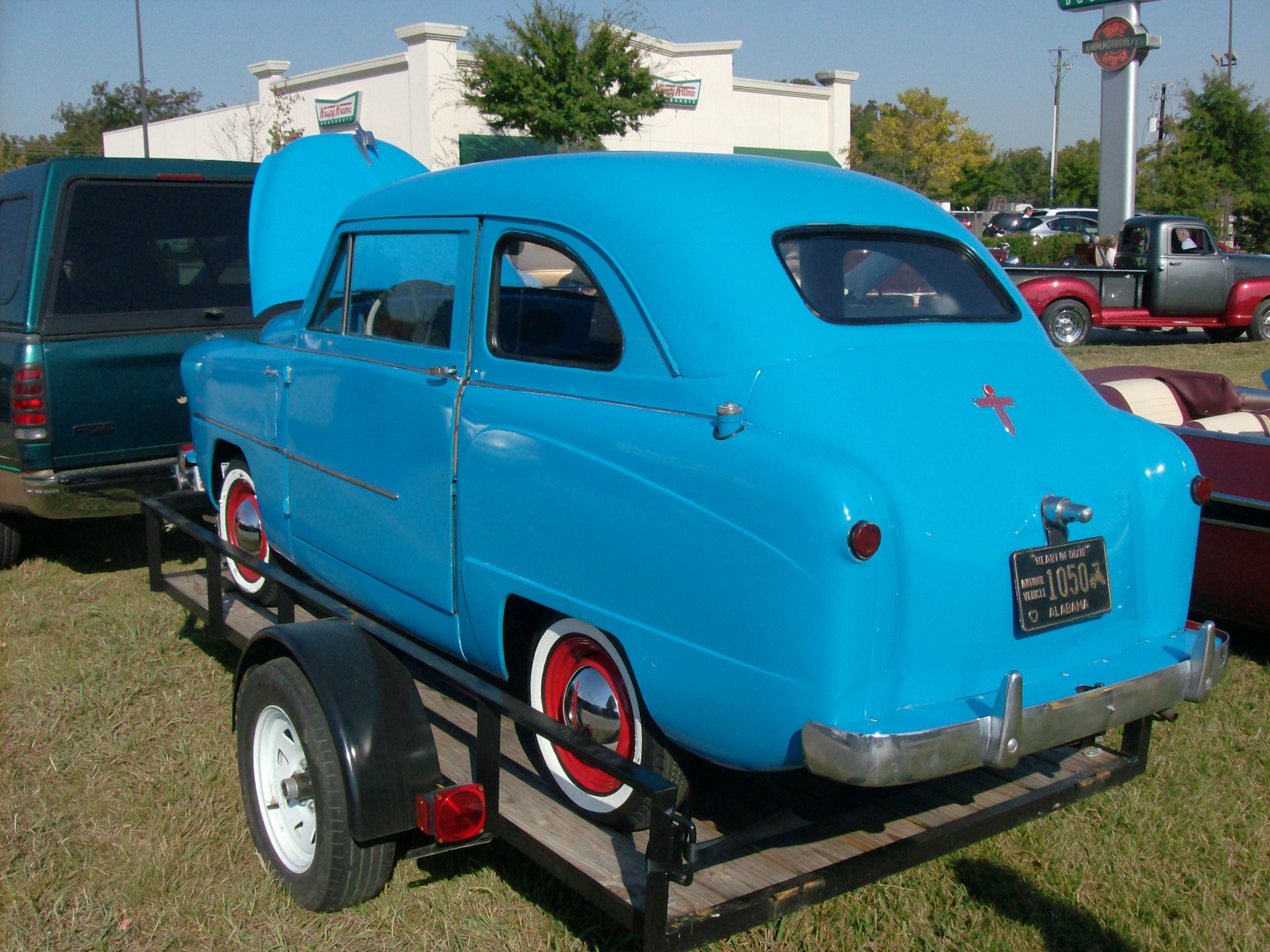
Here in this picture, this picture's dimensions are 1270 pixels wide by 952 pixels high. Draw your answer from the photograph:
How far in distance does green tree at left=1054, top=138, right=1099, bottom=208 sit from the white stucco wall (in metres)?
15.4

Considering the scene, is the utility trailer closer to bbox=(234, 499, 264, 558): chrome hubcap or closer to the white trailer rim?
the white trailer rim

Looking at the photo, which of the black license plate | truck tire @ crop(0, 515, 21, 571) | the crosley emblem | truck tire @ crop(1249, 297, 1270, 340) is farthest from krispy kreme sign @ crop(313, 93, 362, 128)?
the black license plate

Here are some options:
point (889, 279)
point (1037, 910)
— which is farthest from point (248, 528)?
point (1037, 910)

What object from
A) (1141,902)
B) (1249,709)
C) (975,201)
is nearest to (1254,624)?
(1249,709)

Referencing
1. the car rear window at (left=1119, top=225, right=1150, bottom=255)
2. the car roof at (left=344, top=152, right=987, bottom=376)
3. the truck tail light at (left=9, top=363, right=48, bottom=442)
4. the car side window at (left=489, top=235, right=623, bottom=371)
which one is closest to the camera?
the car roof at (left=344, top=152, right=987, bottom=376)

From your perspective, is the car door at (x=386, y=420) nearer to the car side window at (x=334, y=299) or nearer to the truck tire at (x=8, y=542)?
the car side window at (x=334, y=299)

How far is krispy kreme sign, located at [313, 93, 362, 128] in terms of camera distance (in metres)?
32.2

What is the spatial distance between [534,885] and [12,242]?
16.2 ft

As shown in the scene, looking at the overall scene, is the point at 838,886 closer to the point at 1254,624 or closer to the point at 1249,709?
the point at 1249,709

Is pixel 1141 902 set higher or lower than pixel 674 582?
lower

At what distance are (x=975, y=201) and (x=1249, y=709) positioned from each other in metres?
57.6

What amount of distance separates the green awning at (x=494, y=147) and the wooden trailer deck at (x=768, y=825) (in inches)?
1127

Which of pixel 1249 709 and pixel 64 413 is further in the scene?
pixel 64 413

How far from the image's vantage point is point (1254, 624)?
479 centimetres
